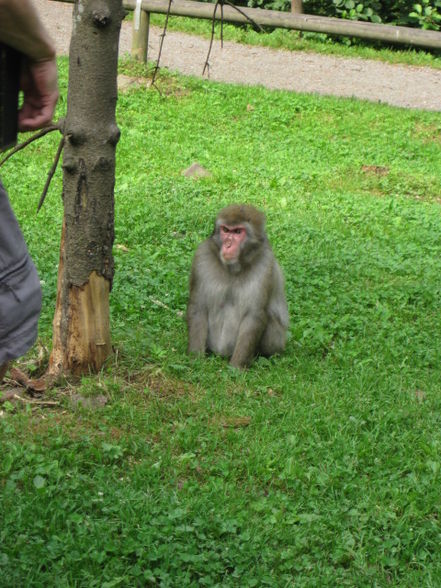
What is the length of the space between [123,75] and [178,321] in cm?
782

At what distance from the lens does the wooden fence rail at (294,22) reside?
1448 cm

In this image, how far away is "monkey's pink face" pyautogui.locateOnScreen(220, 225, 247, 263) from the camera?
6516 mm

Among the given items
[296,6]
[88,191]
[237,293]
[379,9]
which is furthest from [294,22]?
[88,191]

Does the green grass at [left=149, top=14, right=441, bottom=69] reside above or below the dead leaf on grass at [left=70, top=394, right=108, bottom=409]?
above

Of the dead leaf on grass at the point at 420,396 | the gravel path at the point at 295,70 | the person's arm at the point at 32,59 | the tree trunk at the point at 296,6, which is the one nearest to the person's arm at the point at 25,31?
the person's arm at the point at 32,59

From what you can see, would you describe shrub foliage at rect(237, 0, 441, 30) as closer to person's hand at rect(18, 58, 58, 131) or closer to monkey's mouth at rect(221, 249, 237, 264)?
monkey's mouth at rect(221, 249, 237, 264)

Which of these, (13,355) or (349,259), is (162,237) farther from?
(13,355)

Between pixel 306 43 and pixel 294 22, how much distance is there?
2.55 m

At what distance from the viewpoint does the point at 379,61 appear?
1745cm

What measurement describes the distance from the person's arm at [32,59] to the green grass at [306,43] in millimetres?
15114

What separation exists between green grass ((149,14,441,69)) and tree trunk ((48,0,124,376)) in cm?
1246

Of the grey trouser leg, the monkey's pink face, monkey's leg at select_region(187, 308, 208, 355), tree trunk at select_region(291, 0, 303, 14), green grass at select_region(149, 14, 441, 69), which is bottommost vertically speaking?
monkey's leg at select_region(187, 308, 208, 355)

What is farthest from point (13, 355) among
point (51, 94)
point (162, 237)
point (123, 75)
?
point (123, 75)

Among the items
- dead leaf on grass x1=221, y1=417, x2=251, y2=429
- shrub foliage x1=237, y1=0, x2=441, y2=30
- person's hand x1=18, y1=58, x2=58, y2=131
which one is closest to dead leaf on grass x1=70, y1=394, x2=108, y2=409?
dead leaf on grass x1=221, y1=417, x2=251, y2=429
